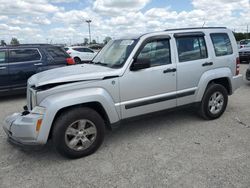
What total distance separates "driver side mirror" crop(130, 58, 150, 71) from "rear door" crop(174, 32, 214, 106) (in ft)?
2.64

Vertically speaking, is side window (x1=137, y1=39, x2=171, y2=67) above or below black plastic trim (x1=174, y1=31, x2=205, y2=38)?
below

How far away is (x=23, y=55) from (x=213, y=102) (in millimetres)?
5788

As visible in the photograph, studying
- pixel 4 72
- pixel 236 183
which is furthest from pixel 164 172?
pixel 4 72

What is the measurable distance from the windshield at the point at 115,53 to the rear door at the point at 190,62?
960mm

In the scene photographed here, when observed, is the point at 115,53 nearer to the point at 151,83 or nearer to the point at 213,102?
the point at 151,83

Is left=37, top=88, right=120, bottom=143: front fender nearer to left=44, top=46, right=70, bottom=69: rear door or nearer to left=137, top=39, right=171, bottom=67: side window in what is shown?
left=137, top=39, right=171, bottom=67: side window

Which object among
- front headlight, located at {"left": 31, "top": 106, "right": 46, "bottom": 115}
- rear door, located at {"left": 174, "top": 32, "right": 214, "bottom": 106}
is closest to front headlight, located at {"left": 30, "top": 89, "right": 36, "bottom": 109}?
front headlight, located at {"left": 31, "top": 106, "right": 46, "bottom": 115}

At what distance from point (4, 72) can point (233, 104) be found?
6.54m

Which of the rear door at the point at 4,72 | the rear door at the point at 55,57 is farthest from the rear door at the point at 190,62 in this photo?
the rear door at the point at 4,72

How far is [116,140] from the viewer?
4184 millimetres

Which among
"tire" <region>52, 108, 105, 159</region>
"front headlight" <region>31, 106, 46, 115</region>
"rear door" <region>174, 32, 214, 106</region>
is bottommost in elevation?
"tire" <region>52, 108, 105, 159</region>

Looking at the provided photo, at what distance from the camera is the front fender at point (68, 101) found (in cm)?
322

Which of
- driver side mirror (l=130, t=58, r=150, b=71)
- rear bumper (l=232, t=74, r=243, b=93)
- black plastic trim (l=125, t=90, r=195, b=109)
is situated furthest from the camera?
rear bumper (l=232, t=74, r=243, b=93)

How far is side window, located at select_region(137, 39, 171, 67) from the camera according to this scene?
402 centimetres
